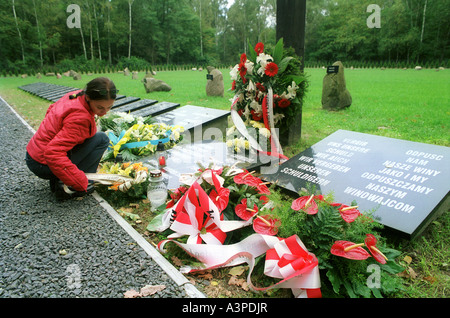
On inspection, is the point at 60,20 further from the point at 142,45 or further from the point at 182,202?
the point at 182,202

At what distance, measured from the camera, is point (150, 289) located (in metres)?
1.89

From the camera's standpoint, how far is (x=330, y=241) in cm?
197

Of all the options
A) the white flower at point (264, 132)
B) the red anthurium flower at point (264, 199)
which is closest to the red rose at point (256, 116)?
the white flower at point (264, 132)

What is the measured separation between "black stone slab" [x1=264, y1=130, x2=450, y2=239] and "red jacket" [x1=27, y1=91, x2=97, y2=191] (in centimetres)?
195

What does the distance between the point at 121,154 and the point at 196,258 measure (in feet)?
8.29

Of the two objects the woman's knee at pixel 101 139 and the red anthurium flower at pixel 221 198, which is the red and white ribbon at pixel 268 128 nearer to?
the red anthurium flower at pixel 221 198

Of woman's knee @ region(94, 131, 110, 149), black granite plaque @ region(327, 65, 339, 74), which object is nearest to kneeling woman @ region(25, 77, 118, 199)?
woman's knee @ region(94, 131, 110, 149)

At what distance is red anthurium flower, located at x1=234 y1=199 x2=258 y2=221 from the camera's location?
2.38 m

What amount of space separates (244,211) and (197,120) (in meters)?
3.16

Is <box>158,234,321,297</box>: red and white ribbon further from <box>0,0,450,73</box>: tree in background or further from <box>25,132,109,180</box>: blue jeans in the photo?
<box>0,0,450,73</box>: tree in background

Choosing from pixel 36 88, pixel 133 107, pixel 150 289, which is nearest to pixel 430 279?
pixel 150 289

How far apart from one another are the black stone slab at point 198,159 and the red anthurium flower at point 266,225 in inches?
49.0

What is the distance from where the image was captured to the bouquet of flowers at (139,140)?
430 centimetres

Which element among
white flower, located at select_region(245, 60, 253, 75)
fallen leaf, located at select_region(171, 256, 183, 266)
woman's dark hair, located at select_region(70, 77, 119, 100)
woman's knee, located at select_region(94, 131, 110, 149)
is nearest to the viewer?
fallen leaf, located at select_region(171, 256, 183, 266)
